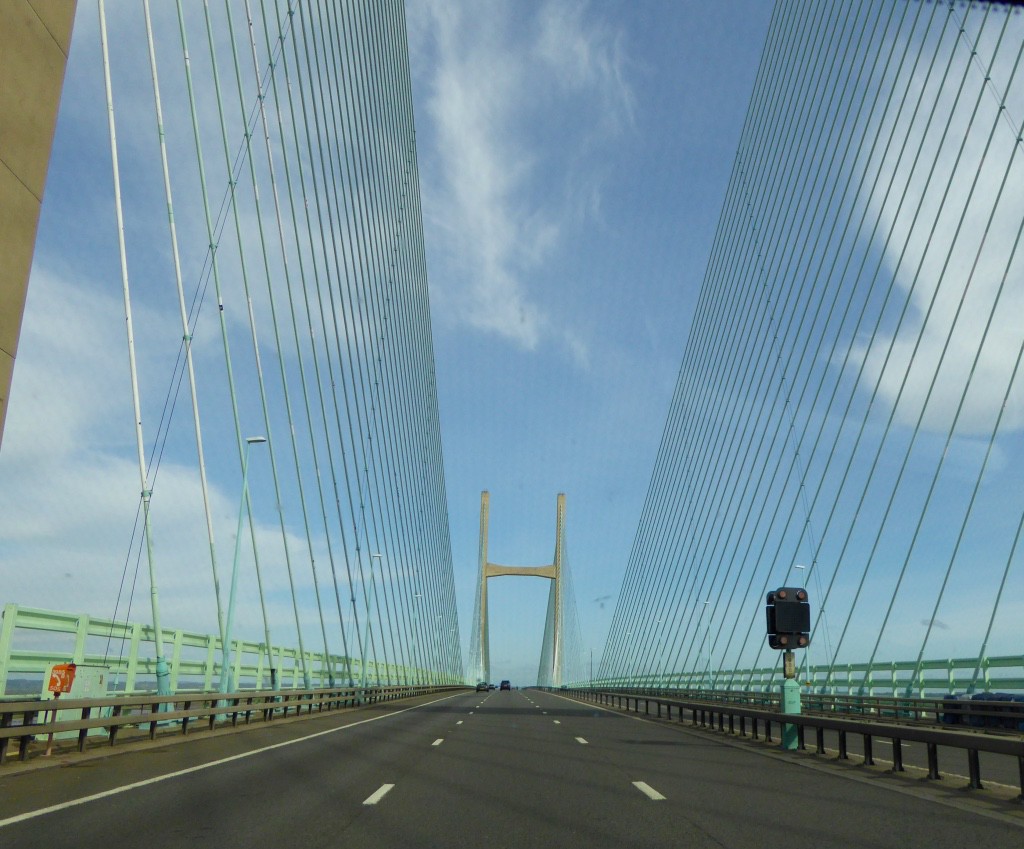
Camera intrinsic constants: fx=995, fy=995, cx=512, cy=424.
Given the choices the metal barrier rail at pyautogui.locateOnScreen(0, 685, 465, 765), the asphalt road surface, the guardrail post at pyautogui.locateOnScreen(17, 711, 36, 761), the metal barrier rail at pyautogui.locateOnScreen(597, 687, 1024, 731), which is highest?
the metal barrier rail at pyautogui.locateOnScreen(597, 687, 1024, 731)

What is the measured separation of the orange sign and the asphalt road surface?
1.22m

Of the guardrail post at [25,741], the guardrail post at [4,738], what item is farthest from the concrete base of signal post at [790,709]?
the guardrail post at [4,738]

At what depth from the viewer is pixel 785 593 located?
661 inches

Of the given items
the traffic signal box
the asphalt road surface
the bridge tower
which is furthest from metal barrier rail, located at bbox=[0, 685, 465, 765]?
the bridge tower

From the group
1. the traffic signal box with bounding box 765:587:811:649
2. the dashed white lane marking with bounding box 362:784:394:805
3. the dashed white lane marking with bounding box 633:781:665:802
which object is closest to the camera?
the dashed white lane marking with bounding box 362:784:394:805

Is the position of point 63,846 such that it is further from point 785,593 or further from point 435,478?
point 435,478

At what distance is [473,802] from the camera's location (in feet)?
31.5

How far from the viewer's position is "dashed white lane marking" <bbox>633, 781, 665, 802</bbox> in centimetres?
993

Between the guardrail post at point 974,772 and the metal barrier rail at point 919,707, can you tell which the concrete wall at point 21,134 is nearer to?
the guardrail post at point 974,772

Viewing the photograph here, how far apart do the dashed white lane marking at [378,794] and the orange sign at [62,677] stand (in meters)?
5.79

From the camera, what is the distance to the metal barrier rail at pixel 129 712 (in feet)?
40.1

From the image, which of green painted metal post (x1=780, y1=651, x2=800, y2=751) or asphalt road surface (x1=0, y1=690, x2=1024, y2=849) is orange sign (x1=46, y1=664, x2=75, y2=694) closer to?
asphalt road surface (x1=0, y1=690, x2=1024, y2=849)

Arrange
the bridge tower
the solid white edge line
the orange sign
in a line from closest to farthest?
the solid white edge line
the orange sign
the bridge tower

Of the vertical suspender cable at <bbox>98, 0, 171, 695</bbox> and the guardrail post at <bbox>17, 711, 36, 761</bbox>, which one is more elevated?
the vertical suspender cable at <bbox>98, 0, 171, 695</bbox>
